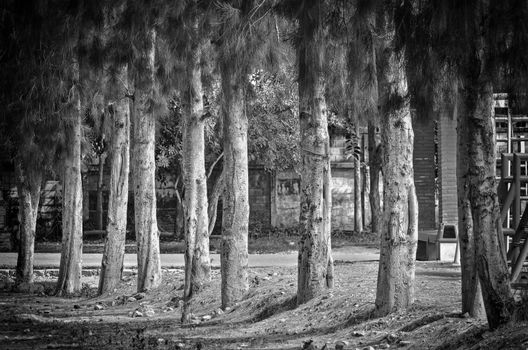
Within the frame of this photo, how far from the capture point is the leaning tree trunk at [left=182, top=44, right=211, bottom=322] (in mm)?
17266

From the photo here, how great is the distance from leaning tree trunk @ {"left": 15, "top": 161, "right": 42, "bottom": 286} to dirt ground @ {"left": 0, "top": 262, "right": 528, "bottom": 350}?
2.81m

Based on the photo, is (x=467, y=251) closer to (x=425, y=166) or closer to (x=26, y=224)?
(x=425, y=166)

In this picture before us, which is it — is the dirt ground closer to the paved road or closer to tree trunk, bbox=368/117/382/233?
the paved road

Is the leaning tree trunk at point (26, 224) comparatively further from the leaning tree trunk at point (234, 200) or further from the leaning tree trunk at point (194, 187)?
the leaning tree trunk at point (234, 200)

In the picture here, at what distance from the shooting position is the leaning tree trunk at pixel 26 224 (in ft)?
79.7

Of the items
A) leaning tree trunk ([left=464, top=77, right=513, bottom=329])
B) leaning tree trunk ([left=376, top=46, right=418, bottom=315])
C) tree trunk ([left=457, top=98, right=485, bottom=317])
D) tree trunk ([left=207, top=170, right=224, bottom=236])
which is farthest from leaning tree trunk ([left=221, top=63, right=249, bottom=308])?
tree trunk ([left=207, top=170, right=224, bottom=236])

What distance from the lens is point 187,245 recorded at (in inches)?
683

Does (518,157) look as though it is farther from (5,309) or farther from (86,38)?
(5,309)

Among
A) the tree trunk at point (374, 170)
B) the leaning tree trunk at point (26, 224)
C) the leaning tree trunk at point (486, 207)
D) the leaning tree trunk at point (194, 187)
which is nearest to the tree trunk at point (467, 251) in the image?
the leaning tree trunk at point (486, 207)

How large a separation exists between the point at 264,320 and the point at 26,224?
37.0 feet

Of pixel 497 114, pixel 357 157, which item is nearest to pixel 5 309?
pixel 497 114

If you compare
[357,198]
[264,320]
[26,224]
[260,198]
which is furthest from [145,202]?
[357,198]

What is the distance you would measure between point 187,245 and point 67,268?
574 centimetres

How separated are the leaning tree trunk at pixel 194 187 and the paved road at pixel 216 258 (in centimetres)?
689
